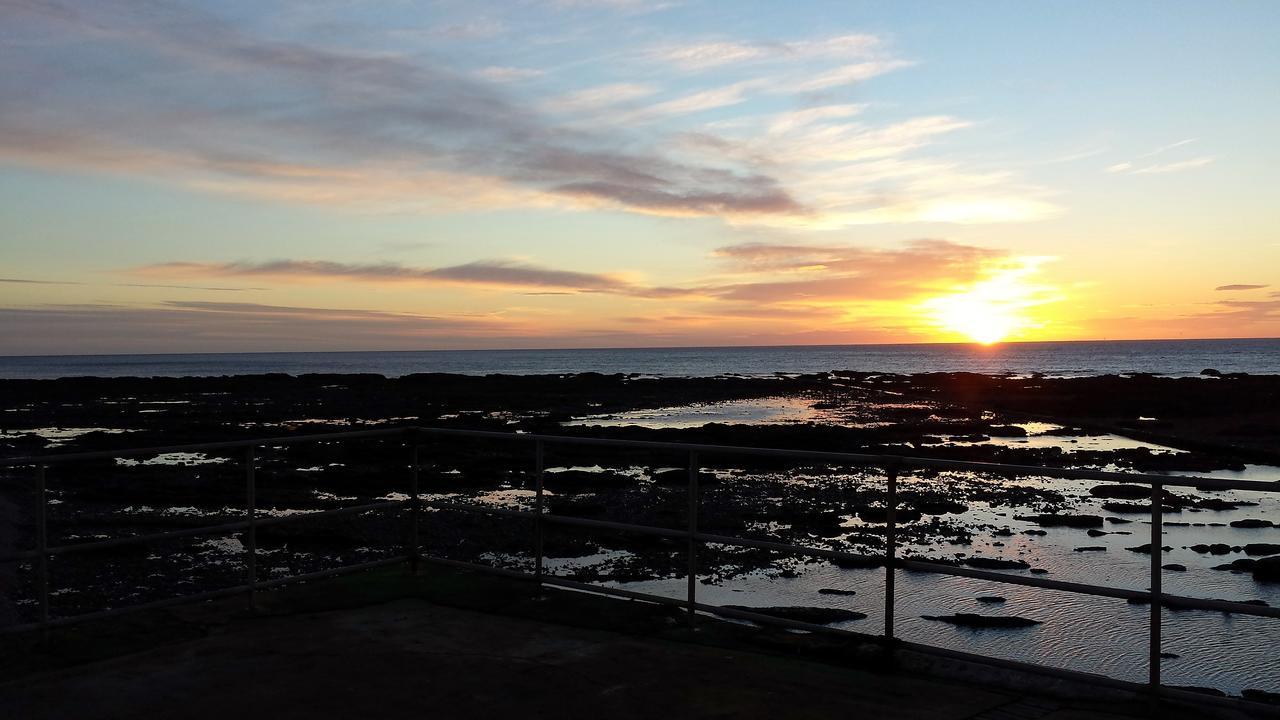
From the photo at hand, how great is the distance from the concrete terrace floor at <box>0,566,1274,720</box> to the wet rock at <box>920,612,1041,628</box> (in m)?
5.92

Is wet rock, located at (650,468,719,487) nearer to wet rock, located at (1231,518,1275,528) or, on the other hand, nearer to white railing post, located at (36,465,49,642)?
wet rock, located at (1231,518,1275,528)

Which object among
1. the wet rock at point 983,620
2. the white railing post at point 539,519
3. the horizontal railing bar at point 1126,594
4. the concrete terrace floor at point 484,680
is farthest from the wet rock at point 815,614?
the horizontal railing bar at point 1126,594

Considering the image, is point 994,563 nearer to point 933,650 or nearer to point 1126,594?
point 933,650

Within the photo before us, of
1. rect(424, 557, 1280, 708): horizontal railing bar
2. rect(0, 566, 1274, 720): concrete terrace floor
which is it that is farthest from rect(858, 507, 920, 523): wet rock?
rect(0, 566, 1274, 720): concrete terrace floor

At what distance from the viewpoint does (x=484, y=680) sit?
574 cm

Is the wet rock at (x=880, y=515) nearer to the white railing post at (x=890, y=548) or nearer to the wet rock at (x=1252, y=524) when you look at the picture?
the wet rock at (x=1252, y=524)

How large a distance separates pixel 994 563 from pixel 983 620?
136 inches

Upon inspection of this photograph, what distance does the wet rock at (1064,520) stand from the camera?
18.6m

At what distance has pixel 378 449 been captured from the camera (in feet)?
107

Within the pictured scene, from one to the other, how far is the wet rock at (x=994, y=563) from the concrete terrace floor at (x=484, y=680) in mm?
9231

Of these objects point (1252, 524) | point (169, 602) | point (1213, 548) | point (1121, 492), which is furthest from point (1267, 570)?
point (169, 602)

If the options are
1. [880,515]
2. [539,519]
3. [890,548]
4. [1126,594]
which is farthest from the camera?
[880,515]

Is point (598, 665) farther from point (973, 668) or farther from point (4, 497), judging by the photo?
point (4, 497)

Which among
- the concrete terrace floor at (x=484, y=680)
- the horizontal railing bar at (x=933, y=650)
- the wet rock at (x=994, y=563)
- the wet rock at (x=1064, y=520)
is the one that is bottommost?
the wet rock at (x=994, y=563)
